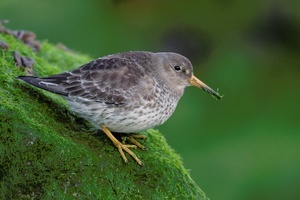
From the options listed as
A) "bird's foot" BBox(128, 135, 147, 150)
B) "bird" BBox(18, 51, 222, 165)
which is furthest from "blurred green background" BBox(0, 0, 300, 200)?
"bird" BBox(18, 51, 222, 165)

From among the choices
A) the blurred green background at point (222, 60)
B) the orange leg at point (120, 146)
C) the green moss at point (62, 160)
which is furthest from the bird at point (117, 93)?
the blurred green background at point (222, 60)

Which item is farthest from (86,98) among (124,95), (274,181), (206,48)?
(206,48)

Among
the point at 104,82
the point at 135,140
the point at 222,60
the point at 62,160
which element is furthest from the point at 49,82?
the point at 222,60

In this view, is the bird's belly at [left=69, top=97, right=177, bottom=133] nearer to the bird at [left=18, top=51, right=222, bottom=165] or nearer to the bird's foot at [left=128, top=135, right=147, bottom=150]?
the bird at [left=18, top=51, right=222, bottom=165]

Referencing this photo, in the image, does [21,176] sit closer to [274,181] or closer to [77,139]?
[77,139]

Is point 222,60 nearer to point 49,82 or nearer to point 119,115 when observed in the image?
point 119,115

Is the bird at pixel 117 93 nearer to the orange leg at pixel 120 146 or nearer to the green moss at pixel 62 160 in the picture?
the orange leg at pixel 120 146
